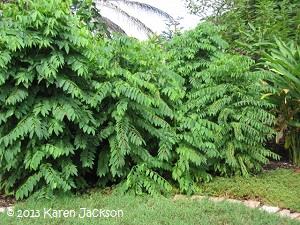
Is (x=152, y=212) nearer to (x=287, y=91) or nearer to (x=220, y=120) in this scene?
(x=220, y=120)

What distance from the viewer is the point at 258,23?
23.4ft

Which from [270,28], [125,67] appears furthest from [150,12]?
[125,67]

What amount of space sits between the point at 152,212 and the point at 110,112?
1350 millimetres

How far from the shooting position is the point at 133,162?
5.03 meters

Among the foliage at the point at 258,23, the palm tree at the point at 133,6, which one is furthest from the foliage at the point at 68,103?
the palm tree at the point at 133,6

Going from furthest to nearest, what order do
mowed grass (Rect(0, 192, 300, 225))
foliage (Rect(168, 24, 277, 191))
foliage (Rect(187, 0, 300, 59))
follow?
foliage (Rect(187, 0, 300, 59)), foliage (Rect(168, 24, 277, 191)), mowed grass (Rect(0, 192, 300, 225))

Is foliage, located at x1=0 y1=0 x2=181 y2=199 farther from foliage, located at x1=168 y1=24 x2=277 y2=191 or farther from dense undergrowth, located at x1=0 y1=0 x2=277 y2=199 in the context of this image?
foliage, located at x1=168 y1=24 x2=277 y2=191

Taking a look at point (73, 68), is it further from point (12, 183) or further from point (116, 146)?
point (12, 183)

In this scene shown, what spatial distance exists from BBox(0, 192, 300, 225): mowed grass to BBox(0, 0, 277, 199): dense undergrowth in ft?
0.75

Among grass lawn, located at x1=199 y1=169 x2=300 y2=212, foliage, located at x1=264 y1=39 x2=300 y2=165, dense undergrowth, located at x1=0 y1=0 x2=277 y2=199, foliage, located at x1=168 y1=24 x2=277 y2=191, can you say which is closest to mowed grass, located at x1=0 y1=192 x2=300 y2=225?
dense undergrowth, located at x1=0 y1=0 x2=277 y2=199

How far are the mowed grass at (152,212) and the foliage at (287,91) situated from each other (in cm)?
196

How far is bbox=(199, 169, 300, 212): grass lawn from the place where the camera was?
4.70 metres

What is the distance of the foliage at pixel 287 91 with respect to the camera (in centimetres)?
568

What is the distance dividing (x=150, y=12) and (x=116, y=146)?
8587 millimetres
